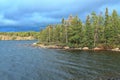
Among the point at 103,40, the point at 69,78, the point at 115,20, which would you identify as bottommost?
the point at 69,78

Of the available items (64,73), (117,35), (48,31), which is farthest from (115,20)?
(64,73)

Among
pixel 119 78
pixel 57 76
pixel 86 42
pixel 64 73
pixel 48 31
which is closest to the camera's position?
pixel 119 78

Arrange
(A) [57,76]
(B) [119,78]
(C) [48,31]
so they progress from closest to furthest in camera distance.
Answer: (B) [119,78]
(A) [57,76]
(C) [48,31]

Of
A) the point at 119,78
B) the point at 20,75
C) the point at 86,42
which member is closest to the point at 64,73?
the point at 20,75

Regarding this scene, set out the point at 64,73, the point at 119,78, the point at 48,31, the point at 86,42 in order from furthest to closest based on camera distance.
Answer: the point at 48,31 → the point at 86,42 → the point at 64,73 → the point at 119,78

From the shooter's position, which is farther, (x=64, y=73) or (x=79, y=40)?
(x=79, y=40)

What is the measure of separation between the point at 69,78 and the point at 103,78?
6021 millimetres

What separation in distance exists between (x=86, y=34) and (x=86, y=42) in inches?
182

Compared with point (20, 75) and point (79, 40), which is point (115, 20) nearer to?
point (79, 40)

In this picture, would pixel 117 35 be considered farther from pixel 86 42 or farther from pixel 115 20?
pixel 86 42

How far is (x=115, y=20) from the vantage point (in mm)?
108312

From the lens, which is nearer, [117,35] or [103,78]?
[103,78]

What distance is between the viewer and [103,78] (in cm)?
3872

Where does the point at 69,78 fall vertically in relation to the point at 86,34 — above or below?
below
